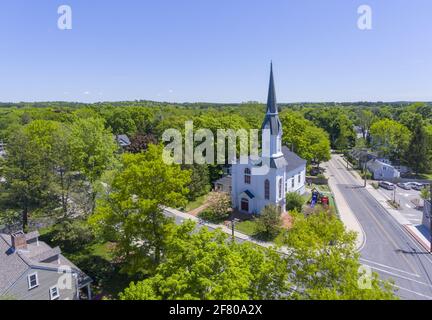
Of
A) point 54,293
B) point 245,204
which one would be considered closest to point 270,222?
point 245,204

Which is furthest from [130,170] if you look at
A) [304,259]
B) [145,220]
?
[304,259]

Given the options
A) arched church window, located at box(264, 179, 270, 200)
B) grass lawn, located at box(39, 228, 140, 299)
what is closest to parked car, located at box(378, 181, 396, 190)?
arched church window, located at box(264, 179, 270, 200)

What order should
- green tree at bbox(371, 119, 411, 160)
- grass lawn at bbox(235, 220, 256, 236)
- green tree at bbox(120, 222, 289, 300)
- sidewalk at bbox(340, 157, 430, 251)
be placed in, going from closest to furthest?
1. green tree at bbox(120, 222, 289, 300)
2. sidewalk at bbox(340, 157, 430, 251)
3. grass lawn at bbox(235, 220, 256, 236)
4. green tree at bbox(371, 119, 411, 160)

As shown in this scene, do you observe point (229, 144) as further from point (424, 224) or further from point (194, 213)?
point (424, 224)

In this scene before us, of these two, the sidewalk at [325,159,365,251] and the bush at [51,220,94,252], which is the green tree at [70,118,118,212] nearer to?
the bush at [51,220,94,252]

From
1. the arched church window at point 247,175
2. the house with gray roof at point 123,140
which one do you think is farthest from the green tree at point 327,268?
the house with gray roof at point 123,140

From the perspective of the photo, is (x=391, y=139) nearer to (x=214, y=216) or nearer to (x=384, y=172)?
(x=384, y=172)
